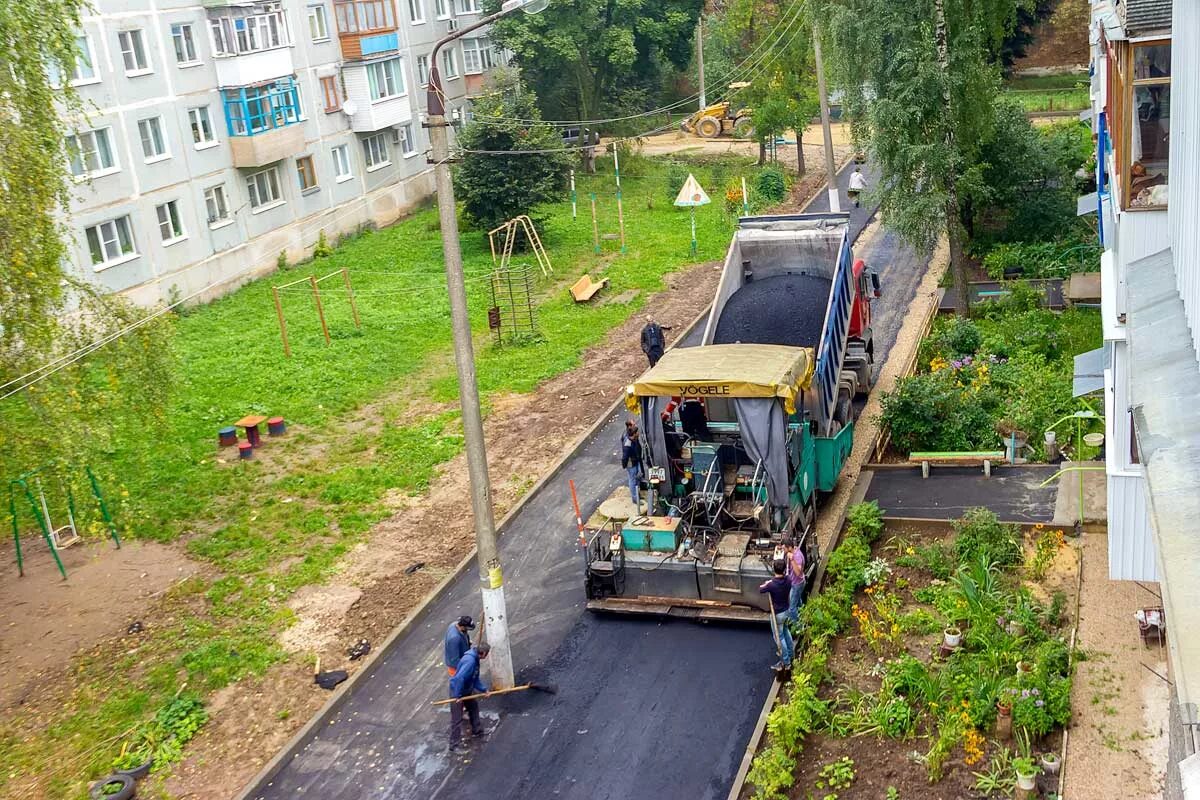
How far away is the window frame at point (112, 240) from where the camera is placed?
97.0ft

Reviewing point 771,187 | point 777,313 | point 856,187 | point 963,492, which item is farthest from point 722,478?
point 771,187

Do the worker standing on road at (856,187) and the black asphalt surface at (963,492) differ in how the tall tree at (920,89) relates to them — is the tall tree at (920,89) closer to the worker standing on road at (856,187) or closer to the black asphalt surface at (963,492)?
the black asphalt surface at (963,492)

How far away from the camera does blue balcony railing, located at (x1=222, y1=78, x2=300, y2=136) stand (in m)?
34.7

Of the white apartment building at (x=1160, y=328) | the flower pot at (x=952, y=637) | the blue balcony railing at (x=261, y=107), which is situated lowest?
the flower pot at (x=952, y=637)

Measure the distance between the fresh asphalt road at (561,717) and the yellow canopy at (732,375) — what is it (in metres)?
3.00

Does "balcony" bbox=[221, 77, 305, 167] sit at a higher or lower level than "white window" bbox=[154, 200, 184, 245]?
higher

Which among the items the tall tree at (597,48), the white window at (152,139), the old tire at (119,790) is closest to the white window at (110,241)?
the white window at (152,139)

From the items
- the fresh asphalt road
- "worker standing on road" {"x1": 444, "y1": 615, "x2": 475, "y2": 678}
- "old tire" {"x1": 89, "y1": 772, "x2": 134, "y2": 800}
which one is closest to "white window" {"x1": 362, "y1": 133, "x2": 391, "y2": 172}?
the fresh asphalt road

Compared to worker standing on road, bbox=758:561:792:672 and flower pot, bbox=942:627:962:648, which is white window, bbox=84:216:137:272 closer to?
worker standing on road, bbox=758:561:792:672

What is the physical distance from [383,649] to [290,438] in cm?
874

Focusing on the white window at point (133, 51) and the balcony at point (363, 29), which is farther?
the balcony at point (363, 29)

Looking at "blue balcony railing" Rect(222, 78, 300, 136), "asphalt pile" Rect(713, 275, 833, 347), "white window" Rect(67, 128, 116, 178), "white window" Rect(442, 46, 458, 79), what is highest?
"white window" Rect(442, 46, 458, 79)

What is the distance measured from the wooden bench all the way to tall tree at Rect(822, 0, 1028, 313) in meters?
6.85

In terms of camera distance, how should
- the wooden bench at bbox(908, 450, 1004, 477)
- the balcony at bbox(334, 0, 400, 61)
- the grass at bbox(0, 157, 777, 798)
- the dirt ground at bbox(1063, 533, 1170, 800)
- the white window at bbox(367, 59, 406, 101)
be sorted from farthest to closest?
the white window at bbox(367, 59, 406, 101) < the balcony at bbox(334, 0, 400, 61) < the wooden bench at bbox(908, 450, 1004, 477) < the grass at bbox(0, 157, 777, 798) < the dirt ground at bbox(1063, 533, 1170, 800)
